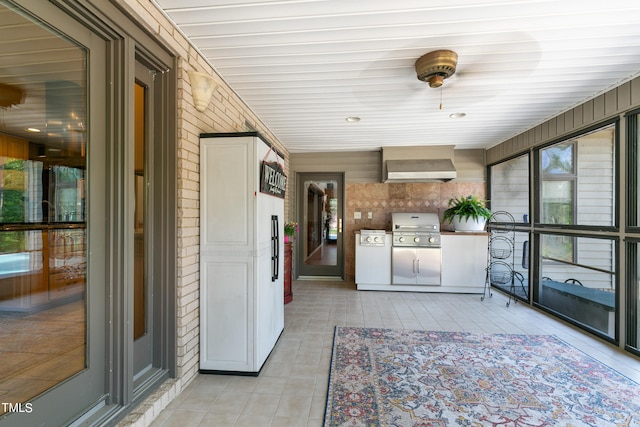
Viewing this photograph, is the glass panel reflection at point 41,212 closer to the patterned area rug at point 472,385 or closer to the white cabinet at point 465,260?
the patterned area rug at point 472,385

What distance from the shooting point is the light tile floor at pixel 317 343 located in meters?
1.78

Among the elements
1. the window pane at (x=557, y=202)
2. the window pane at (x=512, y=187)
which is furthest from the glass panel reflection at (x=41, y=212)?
the window pane at (x=512, y=187)

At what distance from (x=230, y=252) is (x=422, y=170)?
3.67 m

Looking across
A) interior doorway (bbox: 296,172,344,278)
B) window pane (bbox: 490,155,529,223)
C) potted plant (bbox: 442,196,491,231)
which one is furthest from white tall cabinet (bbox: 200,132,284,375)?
window pane (bbox: 490,155,529,223)

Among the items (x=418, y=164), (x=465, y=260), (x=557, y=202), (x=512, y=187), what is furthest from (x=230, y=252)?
(x=512, y=187)

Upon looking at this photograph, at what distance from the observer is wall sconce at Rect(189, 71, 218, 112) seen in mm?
2066

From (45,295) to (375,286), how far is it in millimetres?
4222

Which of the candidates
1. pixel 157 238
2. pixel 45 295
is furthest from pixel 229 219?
pixel 45 295

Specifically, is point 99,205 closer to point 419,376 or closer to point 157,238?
point 157,238

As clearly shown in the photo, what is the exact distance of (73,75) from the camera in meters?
1.40

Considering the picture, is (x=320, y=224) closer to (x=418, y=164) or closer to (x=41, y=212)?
(x=418, y=164)

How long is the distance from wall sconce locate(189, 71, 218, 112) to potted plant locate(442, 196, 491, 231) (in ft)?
13.9

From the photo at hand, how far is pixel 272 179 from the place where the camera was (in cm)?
244

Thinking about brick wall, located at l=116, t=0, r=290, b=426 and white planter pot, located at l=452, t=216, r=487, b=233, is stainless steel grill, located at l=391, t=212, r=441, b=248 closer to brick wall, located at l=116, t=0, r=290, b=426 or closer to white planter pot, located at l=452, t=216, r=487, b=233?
white planter pot, located at l=452, t=216, r=487, b=233
